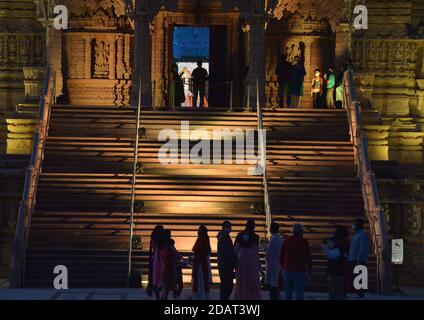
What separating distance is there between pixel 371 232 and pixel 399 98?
42.5 ft

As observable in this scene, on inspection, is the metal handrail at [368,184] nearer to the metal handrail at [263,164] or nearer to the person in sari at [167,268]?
the metal handrail at [263,164]

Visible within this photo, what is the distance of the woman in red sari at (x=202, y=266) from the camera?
29.9m

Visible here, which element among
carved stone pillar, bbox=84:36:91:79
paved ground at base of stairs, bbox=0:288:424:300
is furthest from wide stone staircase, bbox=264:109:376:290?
carved stone pillar, bbox=84:36:91:79

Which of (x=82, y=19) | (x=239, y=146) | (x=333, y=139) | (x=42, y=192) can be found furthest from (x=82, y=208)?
(x=82, y=19)

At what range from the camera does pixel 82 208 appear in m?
36.3

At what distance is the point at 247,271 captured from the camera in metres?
29.4

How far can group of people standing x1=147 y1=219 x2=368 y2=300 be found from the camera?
29.0m

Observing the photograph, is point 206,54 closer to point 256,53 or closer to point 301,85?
point 301,85

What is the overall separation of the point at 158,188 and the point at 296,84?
892 cm

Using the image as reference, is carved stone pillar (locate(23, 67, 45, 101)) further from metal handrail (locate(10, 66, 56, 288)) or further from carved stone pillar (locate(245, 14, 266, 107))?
carved stone pillar (locate(245, 14, 266, 107))

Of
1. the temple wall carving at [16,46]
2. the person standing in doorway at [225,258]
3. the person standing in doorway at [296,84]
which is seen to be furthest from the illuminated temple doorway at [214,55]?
the person standing in doorway at [225,258]

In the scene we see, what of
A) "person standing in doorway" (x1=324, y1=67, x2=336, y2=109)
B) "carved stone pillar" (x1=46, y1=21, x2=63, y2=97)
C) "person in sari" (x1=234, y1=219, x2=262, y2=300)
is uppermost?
"carved stone pillar" (x1=46, y1=21, x2=63, y2=97)

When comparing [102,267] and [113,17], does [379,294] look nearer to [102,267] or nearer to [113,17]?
[102,267]

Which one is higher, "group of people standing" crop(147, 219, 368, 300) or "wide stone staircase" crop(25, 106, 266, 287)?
"wide stone staircase" crop(25, 106, 266, 287)
